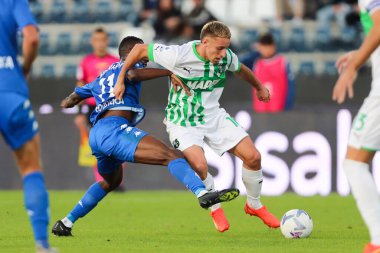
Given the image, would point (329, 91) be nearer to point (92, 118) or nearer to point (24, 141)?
point (92, 118)

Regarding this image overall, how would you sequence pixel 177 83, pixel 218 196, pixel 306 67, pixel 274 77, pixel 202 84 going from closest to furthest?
pixel 218 196, pixel 177 83, pixel 202 84, pixel 274 77, pixel 306 67

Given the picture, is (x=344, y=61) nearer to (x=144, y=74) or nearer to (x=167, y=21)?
(x=144, y=74)

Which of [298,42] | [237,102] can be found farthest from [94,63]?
[298,42]

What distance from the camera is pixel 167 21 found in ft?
64.1

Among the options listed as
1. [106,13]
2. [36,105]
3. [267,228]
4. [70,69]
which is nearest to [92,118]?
[267,228]

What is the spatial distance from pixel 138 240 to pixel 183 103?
56.0 inches

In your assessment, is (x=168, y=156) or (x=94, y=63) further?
(x=94, y=63)

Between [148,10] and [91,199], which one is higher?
[91,199]

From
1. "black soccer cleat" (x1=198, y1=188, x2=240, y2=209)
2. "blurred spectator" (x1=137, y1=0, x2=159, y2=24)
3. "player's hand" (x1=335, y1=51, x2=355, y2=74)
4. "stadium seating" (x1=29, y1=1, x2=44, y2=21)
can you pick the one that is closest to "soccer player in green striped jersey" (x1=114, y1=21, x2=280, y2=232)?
"black soccer cleat" (x1=198, y1=188, x2=240, y2=209)

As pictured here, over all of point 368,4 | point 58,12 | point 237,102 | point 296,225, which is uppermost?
point 368,4

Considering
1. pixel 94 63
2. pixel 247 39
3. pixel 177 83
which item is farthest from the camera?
pixel 247 39

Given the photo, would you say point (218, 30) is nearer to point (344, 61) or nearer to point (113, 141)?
point (113, 141)

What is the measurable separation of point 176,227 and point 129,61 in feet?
6.47

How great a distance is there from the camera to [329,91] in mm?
17531
